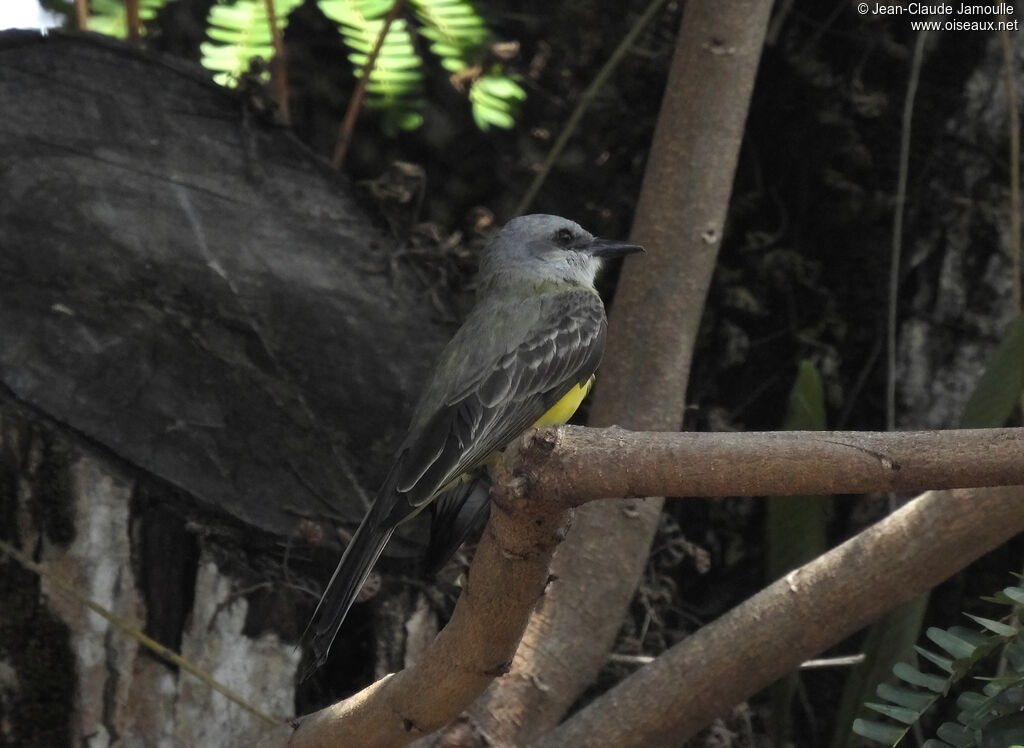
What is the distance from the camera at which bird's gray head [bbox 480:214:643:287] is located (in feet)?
13.3

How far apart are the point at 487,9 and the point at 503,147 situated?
1.69 ft

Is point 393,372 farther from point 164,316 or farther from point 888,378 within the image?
point 888,378

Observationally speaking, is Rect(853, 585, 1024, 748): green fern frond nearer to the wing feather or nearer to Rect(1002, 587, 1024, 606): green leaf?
Rect(1002, 587, 1024, 606): green leaf

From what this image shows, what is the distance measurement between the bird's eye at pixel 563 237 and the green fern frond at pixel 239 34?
3.71 feet

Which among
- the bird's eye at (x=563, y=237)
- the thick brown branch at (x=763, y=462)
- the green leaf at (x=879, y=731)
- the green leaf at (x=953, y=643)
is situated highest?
the thick brown branch at (x=763, y=462)

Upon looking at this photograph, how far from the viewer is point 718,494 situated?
1962mm

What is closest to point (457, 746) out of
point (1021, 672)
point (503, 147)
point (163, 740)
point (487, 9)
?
point (163, 740)

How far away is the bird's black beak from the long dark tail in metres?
1.12

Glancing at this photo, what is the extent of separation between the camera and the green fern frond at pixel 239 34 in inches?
169

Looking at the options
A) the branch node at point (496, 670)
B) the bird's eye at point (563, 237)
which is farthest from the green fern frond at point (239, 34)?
the branch node at point (496, 670)

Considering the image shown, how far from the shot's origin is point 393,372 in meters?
3.68

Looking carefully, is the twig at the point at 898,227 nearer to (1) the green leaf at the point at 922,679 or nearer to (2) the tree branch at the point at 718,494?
(2) the tree branch at the point at 718,494

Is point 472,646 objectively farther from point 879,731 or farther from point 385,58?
point 385,58

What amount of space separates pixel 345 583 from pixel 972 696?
4.38 feet
